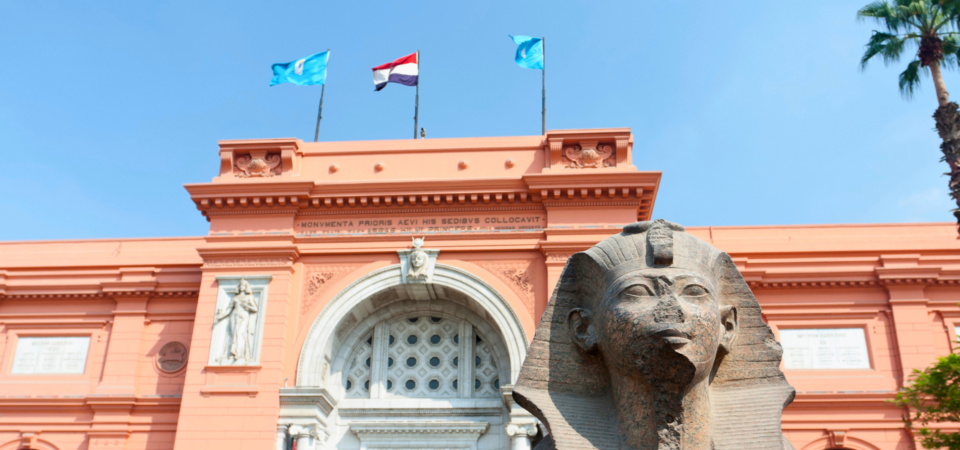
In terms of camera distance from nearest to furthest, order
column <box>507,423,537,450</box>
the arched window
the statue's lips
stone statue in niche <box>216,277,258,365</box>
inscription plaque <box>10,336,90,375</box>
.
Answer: the statue's lips
column <box>507,423,537,450</box>
stone statue in niche <box>216,277,258,365</box>
the arched window
inscription plaque <box>10,336,90,375</box>

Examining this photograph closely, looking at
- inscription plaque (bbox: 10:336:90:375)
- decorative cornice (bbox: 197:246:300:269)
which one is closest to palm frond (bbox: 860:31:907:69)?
decorative cornice (bbox: 197:246:300:269)

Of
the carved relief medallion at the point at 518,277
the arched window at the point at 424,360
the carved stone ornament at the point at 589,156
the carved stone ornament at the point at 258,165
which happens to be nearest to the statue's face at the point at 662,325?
the carved relief medallion at the point at 518,277

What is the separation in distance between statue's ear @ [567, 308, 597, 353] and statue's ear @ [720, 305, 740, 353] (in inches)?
19.5

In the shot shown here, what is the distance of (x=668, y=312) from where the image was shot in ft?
9.22

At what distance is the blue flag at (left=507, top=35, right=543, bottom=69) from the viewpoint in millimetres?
18797

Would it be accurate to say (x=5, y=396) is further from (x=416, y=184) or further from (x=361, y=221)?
(x=416, y=184)

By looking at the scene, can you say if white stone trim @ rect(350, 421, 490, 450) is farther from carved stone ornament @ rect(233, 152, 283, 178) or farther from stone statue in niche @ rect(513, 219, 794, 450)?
stone statue in niche @ rect(513, 219, 794, 450)

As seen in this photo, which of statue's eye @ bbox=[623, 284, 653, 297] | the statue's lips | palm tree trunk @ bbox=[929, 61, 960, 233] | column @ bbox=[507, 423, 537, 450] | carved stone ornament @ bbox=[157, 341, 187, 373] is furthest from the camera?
carved stone ornament @ bbox=[157, 341, 187, 373]

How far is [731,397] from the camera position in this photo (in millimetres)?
3143

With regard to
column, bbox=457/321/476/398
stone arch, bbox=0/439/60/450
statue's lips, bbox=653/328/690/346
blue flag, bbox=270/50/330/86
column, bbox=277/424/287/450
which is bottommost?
statue's lips, bbox=653/328/690/346

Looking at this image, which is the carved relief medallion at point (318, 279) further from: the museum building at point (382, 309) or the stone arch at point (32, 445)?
the stone arch at point (32, 445)

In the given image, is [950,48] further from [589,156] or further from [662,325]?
[662,325]

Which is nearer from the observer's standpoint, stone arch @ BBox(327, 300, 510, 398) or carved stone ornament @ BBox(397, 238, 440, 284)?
carved stone ornament @ BBox(397, 238, 440, 284)

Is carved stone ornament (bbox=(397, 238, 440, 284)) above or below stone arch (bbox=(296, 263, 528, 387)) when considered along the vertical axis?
above
